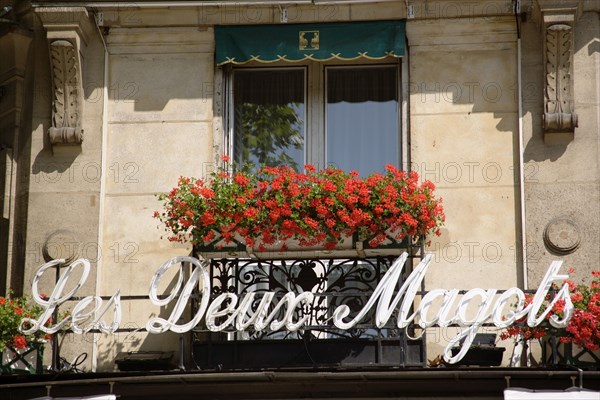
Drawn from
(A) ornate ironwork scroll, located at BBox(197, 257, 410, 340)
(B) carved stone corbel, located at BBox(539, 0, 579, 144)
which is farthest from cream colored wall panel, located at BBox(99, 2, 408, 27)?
(A) ornate ironwork scroll, located at BBox(197, 257, 410, 340)

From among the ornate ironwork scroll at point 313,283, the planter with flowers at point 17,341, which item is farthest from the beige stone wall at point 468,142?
the planter with flowers at point 17,341

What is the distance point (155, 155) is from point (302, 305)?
11.2 feet

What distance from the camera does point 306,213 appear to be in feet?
60.8

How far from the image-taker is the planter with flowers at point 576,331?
17.6m

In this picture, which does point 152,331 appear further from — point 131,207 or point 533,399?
point 533,399

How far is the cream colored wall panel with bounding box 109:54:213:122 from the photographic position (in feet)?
67.7

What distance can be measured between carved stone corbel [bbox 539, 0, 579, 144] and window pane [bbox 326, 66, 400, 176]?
2152 millimetres

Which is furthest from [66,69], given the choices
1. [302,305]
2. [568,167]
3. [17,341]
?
[568,167]

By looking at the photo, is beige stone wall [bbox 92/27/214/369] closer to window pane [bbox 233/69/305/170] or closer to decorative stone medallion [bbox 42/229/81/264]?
decorative stone medallion [bbox 42/229/81/264]

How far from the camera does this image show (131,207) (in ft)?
66.5

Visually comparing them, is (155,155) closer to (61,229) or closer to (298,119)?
(61,229)

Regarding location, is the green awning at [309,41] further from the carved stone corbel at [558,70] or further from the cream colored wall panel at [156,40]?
the carved stone corbel at [558,70]

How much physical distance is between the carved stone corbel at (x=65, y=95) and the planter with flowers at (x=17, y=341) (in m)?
2.35

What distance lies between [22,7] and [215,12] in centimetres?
270
